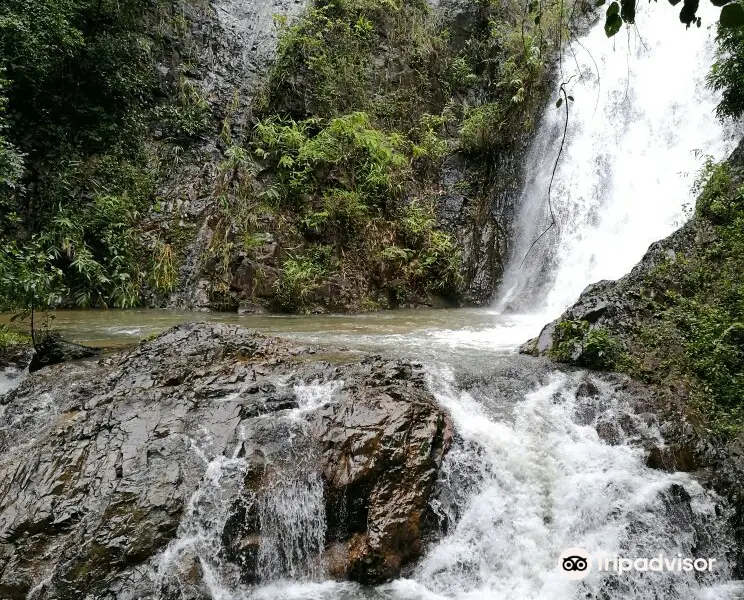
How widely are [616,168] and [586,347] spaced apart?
7122mm

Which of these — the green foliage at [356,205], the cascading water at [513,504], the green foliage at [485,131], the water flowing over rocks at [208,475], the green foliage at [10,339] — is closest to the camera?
the water flowing over rocks at [208,475]

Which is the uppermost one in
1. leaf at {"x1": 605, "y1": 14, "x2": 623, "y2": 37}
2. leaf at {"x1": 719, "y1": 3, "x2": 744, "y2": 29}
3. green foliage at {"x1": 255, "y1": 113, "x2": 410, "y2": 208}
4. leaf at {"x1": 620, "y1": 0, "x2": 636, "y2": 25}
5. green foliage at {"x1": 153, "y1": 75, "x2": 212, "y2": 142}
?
green foliage at {"x1": 153, "y1": 75, "x2": 212, "y2": 142}

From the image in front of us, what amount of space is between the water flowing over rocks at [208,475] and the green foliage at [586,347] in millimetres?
2007

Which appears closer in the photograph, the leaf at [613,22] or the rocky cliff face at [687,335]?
the leaf at [613,22]

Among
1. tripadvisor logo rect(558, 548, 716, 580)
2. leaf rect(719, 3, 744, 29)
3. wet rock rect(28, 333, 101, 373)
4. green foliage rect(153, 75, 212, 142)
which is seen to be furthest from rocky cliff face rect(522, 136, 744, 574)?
green foliage rect(153, 75, 212, 142)

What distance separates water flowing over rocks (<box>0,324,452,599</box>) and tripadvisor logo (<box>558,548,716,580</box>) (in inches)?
47.7

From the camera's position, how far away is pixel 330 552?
14.3 ft

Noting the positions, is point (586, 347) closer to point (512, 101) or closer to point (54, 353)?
point (54, 353)

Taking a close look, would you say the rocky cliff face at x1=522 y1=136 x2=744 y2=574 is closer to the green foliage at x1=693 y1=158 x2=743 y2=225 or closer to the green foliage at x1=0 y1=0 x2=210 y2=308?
the green foliage at x1=693 y1=158 x2=743 y2=225

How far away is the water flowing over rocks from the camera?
3902 millimetres

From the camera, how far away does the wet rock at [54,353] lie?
19.4ft

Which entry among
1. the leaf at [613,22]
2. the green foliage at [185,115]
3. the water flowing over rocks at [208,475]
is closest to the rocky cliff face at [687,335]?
the water flowing over rocks at [208,475]

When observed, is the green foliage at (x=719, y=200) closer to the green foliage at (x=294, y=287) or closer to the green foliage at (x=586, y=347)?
the green foliage at (x=586, y=347)

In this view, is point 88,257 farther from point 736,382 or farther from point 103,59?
point 736,382
